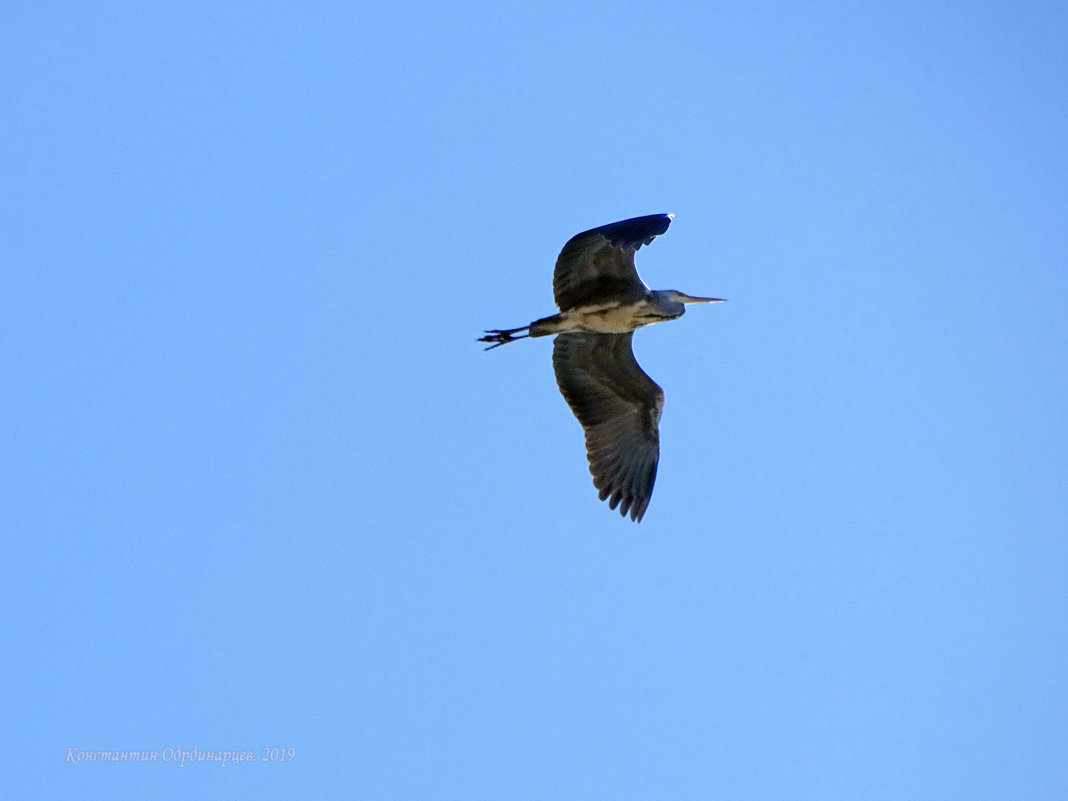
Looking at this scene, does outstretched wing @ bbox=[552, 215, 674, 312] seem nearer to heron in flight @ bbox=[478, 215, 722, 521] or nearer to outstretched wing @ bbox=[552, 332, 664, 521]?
heron in flight @ bbox=[478, 215, 722, 521]

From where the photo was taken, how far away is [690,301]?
13.5 metres

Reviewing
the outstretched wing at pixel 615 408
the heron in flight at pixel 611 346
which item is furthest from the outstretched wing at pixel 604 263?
the outstretched wing at pixel 615 408

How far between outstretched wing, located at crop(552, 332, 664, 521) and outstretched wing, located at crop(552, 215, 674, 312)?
2.16 ft

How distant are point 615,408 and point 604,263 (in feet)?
A: 5.34

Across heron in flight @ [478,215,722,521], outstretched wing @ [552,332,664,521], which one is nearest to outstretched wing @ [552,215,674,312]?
heron in flight @ [478,215,722,521]

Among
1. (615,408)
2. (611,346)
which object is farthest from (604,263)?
(615,408)

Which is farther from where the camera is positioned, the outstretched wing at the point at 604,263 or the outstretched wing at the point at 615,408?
the outstretched wing at the point at 615,408

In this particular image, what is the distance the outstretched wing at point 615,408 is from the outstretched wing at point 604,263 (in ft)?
2.16

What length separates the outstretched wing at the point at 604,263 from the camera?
1265 cm

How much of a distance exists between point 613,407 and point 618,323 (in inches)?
41.3

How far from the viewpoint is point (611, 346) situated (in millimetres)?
13555

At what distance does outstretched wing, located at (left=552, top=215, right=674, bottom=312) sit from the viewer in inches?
498

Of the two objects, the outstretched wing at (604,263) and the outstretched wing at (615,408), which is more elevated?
the outstretched wing at (604,263)

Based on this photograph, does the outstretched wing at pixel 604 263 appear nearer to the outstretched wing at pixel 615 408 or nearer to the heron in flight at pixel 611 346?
the heron in flight at pixel 611 346
